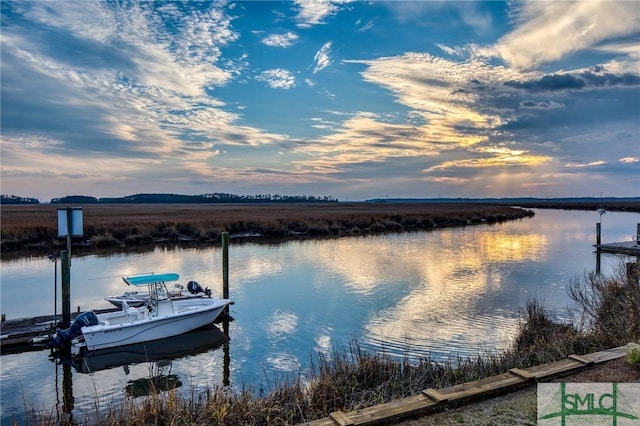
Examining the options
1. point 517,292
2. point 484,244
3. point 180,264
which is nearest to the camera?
point 517,292

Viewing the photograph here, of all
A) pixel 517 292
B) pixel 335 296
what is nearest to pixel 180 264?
pixel 335 296

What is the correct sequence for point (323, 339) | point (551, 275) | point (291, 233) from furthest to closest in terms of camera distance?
point (291, 233) < point (551, 275) < point (323, 339)

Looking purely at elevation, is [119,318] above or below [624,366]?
below

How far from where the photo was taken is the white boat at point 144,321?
40.3ft

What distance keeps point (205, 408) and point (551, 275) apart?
2074 cm

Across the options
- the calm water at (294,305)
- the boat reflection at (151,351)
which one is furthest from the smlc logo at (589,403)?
the boat reflection at (151,351)

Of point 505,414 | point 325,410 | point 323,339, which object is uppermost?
point 505,414

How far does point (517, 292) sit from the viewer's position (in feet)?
61.1

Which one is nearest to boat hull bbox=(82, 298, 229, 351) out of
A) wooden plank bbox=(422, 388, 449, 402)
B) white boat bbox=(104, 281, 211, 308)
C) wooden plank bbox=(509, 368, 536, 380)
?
white boat bbox=(104, 281, 211, 308)

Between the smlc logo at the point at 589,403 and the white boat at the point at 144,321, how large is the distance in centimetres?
1049

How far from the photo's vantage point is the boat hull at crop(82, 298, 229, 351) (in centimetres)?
Answer: 1236

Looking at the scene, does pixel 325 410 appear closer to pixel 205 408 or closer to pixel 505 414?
pixel 205 408

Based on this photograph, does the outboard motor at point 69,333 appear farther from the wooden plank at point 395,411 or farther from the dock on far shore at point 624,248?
the dock on far shore at point 624,248

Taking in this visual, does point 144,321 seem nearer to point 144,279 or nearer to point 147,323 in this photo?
point 147,323
